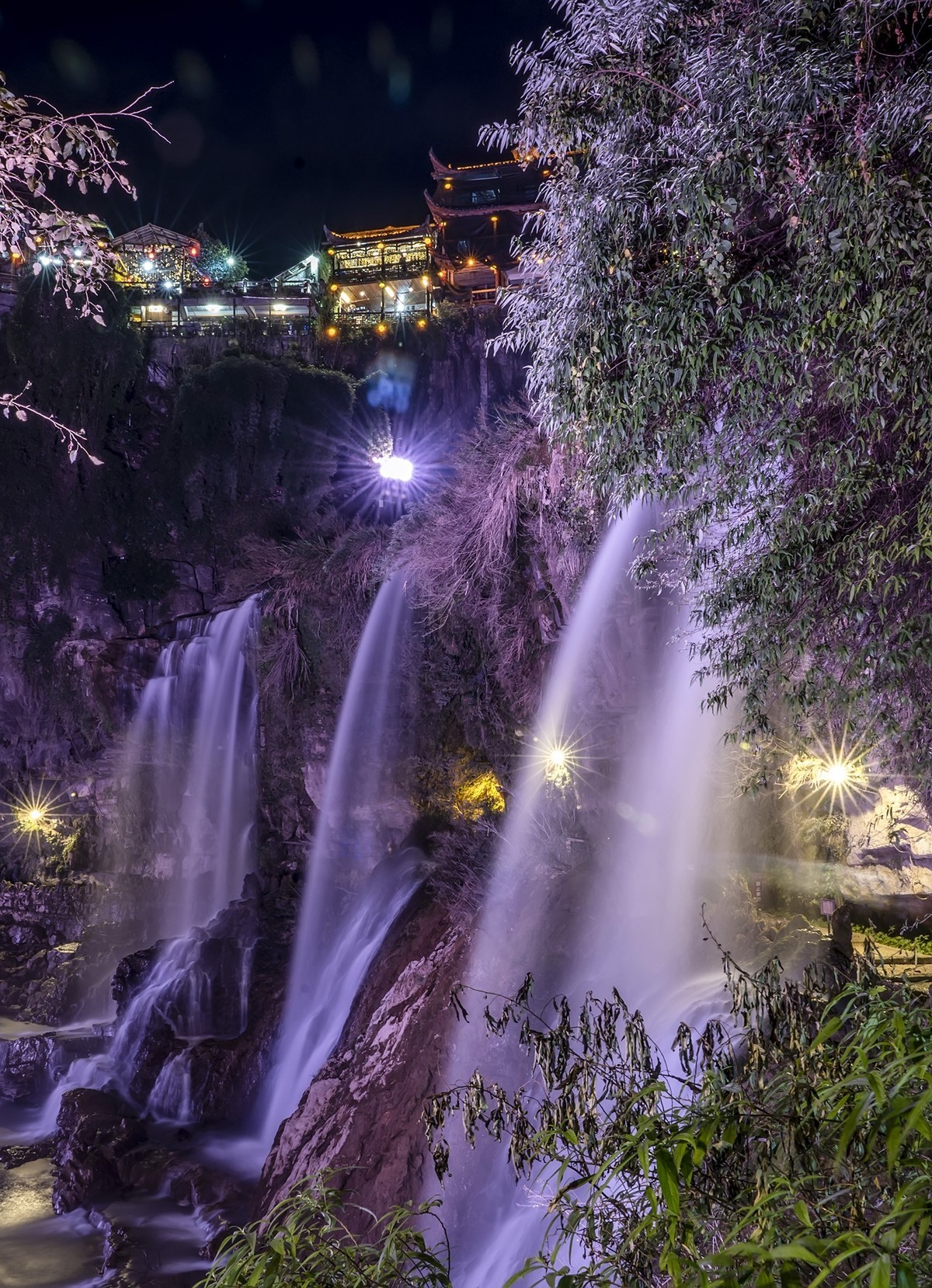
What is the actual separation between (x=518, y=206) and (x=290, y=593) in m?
27.2

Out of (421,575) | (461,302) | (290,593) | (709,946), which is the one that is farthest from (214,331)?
(709,946)

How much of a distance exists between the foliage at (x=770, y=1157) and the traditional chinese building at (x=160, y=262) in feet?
105

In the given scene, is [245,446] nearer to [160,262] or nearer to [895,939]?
[160,262]

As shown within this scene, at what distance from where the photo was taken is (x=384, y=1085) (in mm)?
9930

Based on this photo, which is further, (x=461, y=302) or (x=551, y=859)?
(x=461, y=302)

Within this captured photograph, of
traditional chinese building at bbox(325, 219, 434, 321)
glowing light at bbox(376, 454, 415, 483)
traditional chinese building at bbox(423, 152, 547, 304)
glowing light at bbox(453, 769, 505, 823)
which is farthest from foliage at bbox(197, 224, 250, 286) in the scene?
glowing light at bbox(453, 769, 505, 823)

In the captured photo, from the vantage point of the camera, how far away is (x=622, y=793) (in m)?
12.3

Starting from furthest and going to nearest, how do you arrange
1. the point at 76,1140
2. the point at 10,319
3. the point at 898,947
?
the point at 10,319, the point at 76,1140, the point at 898,947

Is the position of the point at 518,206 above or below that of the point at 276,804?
above

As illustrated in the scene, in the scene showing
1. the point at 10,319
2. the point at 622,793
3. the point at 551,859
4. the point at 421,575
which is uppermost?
the point at 10,319

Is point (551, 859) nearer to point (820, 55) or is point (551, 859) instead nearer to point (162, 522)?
point (820, 55)

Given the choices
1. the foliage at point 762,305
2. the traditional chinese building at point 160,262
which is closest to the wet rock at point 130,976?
the foliage at point 762,305

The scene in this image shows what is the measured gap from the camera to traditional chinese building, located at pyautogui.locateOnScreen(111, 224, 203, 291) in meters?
33.7

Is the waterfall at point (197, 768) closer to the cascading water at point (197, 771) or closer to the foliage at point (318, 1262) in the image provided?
the cascading water at point (197, 771)
